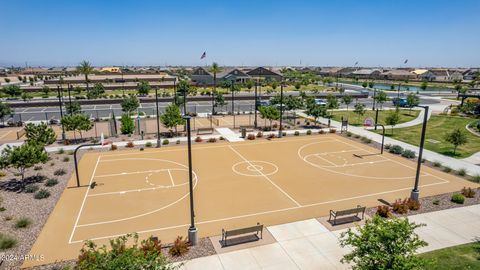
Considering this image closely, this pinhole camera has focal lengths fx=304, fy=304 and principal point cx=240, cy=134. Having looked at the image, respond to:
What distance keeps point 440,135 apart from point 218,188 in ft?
102

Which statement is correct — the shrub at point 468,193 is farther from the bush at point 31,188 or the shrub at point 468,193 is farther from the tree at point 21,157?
the tree at point 21,157

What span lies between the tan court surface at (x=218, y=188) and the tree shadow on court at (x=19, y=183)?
264 centimetres

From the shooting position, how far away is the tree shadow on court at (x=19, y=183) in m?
20.5

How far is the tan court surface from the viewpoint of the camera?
52.8 feet

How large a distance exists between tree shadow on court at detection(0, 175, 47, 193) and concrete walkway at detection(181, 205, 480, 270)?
1497 cm

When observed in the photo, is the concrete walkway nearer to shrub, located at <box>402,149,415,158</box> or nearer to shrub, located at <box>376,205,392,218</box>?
shrub, located at <box>376,205,392,218</box>

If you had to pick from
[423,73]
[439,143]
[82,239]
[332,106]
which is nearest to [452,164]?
[439,143]

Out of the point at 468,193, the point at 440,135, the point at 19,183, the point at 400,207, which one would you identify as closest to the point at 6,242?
the point at 19,183

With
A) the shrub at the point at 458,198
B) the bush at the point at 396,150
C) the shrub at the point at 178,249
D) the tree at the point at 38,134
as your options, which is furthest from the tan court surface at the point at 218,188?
the tree at the point at 38,134

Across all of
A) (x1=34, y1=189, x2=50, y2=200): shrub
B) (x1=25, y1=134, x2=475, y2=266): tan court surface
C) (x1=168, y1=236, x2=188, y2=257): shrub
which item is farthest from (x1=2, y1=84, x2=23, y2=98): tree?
(x1=168, y1=236, x2=188, y2=257): shrub

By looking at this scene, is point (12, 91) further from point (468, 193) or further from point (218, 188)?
point (468, 193)

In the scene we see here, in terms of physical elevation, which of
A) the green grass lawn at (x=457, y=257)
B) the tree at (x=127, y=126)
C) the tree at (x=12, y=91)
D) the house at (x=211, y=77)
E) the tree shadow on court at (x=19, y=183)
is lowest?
the green grass lawn at (x=457, y=257)

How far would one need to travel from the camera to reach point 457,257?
13344 millimetres

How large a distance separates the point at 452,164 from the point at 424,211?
11.6m
